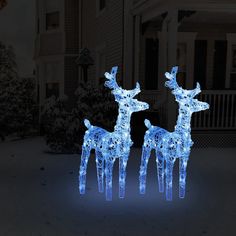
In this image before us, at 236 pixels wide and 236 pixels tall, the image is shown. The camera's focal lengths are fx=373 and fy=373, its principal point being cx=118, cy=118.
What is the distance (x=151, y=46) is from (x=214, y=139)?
4596 millimetres

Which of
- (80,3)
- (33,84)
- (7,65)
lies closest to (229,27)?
(80,3)

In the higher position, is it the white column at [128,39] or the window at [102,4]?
the window at [102,4]

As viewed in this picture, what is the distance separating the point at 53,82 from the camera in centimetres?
1728

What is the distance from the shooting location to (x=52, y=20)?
17375mm

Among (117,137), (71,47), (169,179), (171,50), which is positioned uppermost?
(71,47)

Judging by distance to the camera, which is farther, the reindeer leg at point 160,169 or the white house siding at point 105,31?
the white house siding at point 105,31

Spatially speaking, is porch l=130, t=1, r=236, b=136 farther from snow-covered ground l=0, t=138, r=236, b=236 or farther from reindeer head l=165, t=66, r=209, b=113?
reindeer head l=165, t=66, r=209, b=113

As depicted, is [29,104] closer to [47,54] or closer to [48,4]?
[47,54]

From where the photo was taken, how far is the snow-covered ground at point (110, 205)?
15.9 ft

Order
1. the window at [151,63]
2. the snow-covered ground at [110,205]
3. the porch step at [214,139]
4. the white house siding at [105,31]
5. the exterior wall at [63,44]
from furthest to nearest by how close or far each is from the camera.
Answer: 1. the exterior wall at [63,44]
2. the window at [151,63]
3. the white house siding at [105,31]
4. the porch step at [214,139]
5. the snow-covered ground at [110,205]

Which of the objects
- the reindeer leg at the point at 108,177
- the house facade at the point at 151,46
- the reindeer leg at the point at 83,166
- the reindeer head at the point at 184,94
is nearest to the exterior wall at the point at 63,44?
the house facade at the point at 151,46

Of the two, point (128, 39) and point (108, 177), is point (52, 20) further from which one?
point (108, 177)

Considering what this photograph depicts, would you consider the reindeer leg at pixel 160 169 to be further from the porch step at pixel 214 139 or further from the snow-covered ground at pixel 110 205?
the porch step at pixel 214 139

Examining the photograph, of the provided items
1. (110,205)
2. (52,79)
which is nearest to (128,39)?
(52,79)
